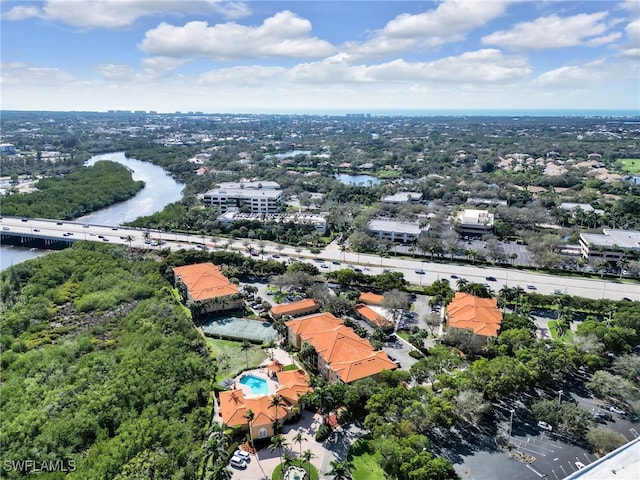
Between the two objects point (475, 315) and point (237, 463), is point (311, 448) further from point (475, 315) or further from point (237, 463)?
point (475, 315)

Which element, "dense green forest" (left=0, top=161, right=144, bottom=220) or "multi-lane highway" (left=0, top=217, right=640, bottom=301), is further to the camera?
"dense green forest" (left=0, top=161, right=144, bottom=220)

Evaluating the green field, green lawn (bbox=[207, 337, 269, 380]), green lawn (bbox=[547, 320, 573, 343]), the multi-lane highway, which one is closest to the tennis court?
green lawn (bbox=[207, 337, 269, 380])

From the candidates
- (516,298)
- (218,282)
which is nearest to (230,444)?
(218,282)

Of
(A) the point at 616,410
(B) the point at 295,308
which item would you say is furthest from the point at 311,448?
(A) the point at 616,410

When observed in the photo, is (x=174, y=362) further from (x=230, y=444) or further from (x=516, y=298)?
(x=516, y=298)

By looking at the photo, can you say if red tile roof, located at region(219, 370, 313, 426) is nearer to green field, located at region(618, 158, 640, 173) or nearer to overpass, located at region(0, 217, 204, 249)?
overpass, located at region(0, 217, 204, 249)

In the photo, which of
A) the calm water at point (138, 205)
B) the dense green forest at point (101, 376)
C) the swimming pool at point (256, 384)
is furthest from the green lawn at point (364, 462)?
the calm water at point (138, 205)
